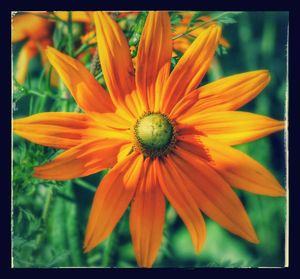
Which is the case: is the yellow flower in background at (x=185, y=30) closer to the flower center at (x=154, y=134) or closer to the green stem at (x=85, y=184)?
the flower center at (x=154, y=134)

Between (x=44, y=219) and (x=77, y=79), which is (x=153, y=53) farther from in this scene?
(x=44, y=219)

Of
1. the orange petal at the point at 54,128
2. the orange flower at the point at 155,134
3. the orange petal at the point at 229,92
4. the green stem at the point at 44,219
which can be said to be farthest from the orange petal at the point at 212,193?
the green stem at the point at 44,219

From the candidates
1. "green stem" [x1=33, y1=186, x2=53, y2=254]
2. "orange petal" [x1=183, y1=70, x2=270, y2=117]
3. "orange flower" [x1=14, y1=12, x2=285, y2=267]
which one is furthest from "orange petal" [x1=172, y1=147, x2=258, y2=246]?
"green stem" [x1=33, y1=186, x2=53, y2=254]

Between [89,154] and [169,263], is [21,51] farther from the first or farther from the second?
[169,263]

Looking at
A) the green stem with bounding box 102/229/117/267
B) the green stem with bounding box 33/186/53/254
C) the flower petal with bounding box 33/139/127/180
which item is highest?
the flower petal with bounding box 33/139/127/180

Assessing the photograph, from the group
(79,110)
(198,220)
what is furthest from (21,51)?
(198,220)

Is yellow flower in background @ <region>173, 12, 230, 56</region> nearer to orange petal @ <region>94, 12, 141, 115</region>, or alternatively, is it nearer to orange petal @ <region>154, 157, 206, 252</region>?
orange petal @ <region>94, 12, 141, 115</region>
